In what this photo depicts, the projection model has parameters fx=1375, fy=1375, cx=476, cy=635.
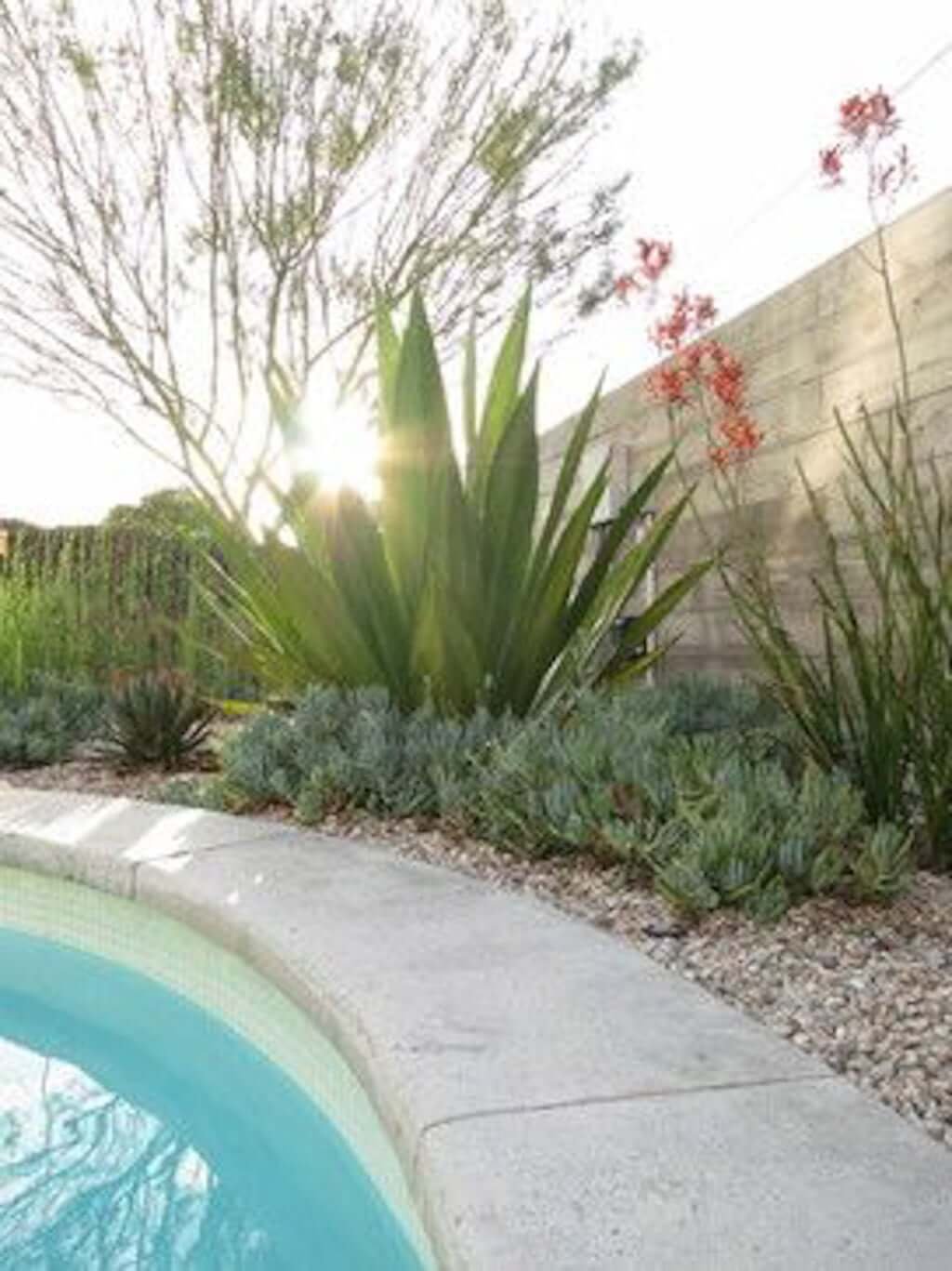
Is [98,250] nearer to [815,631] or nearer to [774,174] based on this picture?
[774,174]

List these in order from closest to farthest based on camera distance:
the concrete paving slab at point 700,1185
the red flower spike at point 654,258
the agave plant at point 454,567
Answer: the concrete paving slab at point 700,1185 < the red flower spike at point 654,258 < the agave plant at point 454,567

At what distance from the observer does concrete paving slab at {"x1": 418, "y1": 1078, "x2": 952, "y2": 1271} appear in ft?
4.16

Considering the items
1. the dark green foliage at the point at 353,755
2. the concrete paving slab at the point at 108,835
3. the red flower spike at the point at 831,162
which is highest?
the red flower spike at the point at 831,162

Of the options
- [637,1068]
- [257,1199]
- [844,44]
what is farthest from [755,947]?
[844,44]

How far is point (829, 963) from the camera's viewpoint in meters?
2.22

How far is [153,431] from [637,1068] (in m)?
9.37

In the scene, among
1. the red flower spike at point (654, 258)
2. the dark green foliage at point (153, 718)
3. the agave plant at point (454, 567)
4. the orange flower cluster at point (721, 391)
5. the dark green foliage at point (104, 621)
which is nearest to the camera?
the orange flower cluster at point (721, 391)

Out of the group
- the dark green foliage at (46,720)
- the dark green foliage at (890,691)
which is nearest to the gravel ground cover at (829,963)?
the dark green foliage at (890,691)

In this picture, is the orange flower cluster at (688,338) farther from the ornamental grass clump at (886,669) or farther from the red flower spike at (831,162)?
the red flower spike at (831,162)

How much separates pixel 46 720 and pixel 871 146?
13.0 ft

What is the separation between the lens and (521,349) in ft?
13.7

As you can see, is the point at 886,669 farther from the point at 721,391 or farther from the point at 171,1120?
the point at 171,1120

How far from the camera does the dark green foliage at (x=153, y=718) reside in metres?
4.98

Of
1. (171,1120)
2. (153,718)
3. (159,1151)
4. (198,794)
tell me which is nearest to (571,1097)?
(159,1151)
